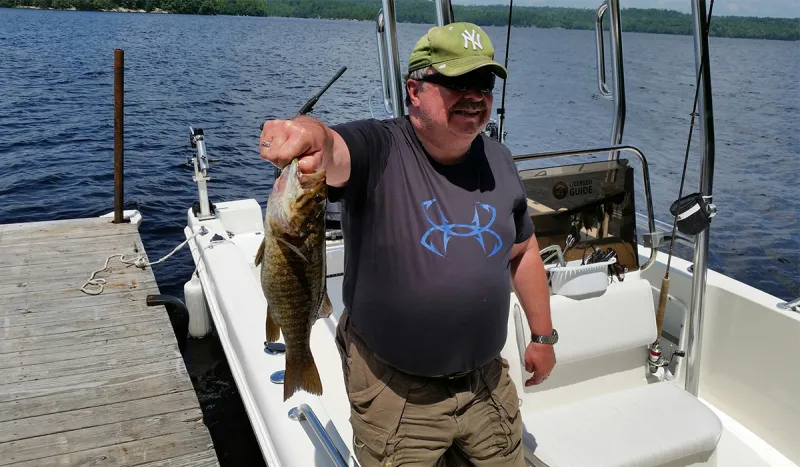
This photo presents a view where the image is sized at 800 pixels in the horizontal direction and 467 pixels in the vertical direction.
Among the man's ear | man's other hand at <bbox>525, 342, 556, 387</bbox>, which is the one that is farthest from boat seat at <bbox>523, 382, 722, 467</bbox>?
the man's ear

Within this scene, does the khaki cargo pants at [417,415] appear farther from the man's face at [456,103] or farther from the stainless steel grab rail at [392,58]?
the stainless steel grab rail at [392,58]

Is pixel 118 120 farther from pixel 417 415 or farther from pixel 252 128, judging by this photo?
pixel 252 128

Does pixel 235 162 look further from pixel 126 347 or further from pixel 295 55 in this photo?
pixel 295 55

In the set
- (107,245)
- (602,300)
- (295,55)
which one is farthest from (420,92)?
(295,55)

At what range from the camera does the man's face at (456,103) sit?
2.04 metres

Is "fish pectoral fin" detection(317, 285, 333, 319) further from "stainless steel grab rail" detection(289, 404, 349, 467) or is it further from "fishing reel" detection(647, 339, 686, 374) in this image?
"fishing reel" detection(647, 339, 686, 374)

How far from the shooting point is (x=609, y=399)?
11.0ft

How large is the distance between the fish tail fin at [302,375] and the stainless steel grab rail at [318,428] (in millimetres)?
448

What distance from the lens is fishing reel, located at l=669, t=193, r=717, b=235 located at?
10.7 feet

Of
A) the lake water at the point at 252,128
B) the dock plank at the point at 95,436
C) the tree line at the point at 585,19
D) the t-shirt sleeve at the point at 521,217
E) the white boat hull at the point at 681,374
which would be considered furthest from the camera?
the lake water at the point at 252,128

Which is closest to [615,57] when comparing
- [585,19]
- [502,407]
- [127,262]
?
[585,19]

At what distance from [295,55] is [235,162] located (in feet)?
68.8

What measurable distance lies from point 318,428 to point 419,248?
102cm

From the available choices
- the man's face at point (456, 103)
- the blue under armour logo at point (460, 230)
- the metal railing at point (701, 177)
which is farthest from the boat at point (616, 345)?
the man's face at point (456, 103)
